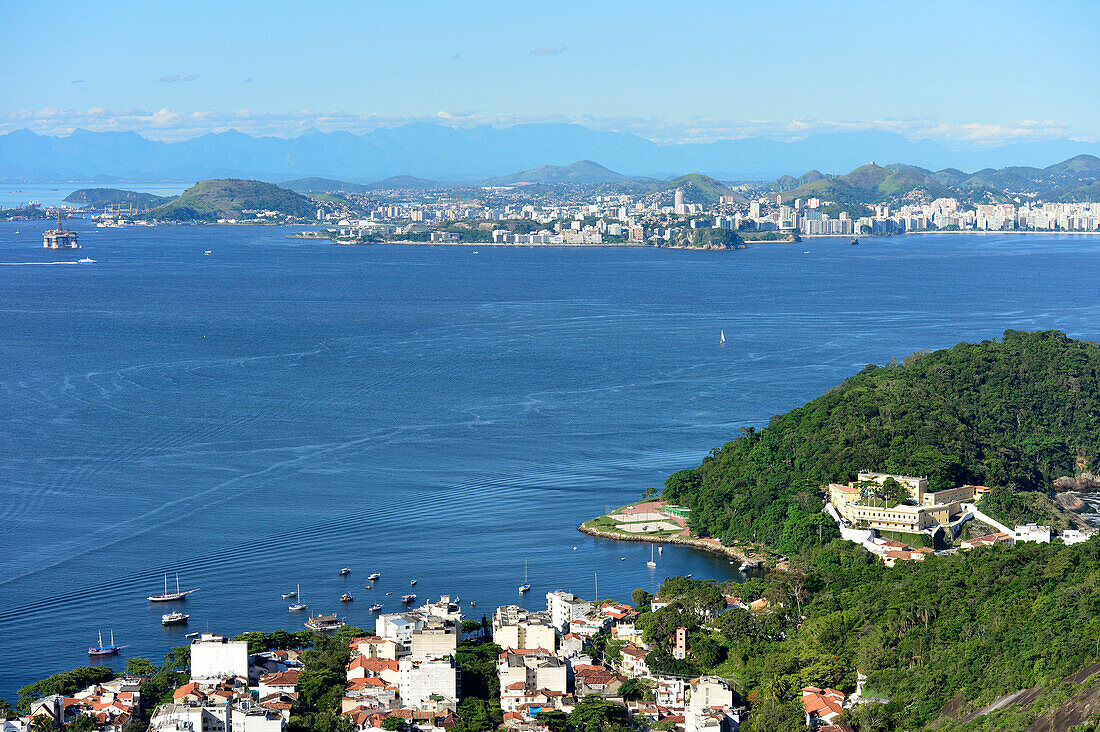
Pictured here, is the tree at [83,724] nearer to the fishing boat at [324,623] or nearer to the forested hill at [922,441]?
the fishing boat at [324,623]

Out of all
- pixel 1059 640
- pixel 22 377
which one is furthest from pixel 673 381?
pixel 1059 640

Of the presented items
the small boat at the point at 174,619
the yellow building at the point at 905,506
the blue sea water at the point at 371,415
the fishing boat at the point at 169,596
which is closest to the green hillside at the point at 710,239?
the blue sea water at the point at 371,415

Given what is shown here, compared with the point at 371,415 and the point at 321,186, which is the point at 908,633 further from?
the point at 321,186

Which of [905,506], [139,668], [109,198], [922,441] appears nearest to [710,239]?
[922,441]

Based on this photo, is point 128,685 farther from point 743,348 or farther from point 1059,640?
point 743,348

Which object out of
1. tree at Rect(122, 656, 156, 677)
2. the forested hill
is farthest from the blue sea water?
the forested hill
